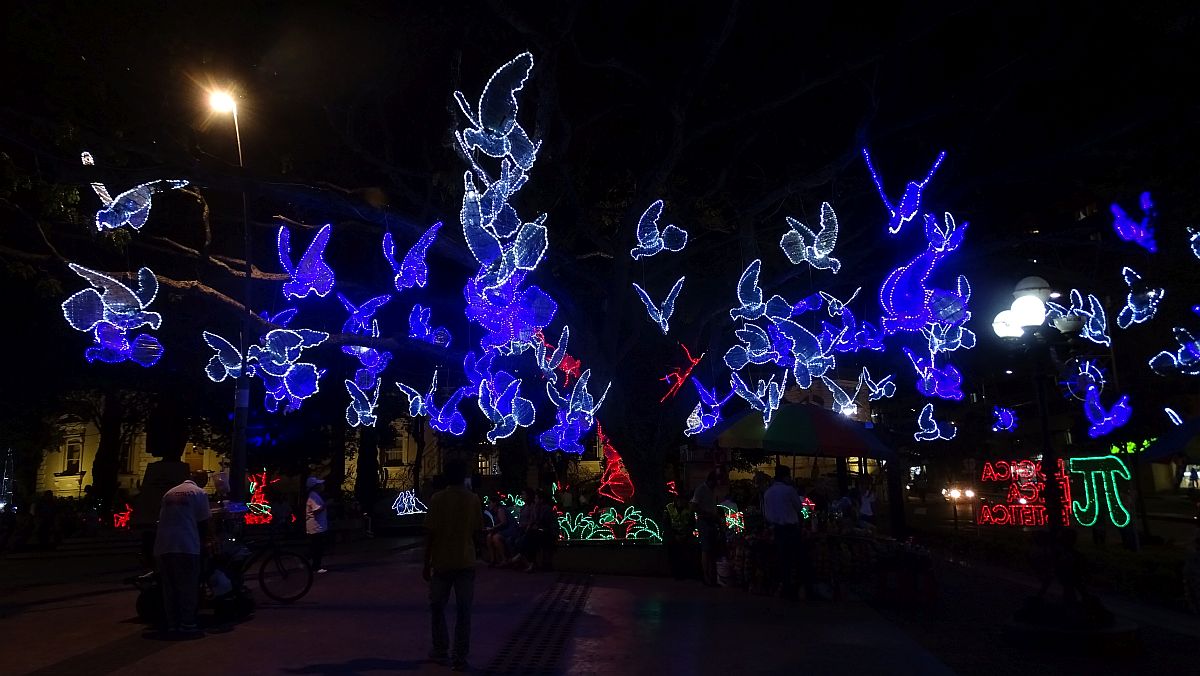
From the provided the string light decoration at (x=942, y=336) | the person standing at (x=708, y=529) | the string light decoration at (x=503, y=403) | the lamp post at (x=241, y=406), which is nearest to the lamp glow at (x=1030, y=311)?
the person standing at (x=708, y=529)

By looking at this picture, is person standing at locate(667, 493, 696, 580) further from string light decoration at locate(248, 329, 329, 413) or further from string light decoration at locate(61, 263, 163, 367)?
string light decoration at locate(61, 263, 163, 367)

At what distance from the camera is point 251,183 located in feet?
45.5

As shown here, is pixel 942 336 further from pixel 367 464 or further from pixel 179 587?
pixel 367 464

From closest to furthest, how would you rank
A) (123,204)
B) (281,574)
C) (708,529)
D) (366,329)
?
1. (281,574)
2. (123,204)
3. (708,529)
4. (366,329)

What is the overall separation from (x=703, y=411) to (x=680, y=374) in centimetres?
238

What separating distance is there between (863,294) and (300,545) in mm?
17950

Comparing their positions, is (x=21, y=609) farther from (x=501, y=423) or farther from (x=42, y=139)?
(x=501, y=423)

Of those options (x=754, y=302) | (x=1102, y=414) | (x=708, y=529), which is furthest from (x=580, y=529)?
(x=1102, y=414)

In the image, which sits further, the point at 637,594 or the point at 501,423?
the point at 501,423

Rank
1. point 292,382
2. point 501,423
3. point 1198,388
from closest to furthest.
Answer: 1. point 292,382
2. point 501,423
3. point 1198,388

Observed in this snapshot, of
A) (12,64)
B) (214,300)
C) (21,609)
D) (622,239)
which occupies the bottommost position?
(21,609)

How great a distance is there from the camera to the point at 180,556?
8.83 meters

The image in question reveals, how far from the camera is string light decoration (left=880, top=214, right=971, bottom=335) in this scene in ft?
54.4

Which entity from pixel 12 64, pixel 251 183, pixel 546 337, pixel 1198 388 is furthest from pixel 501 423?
pixel 1198 388
